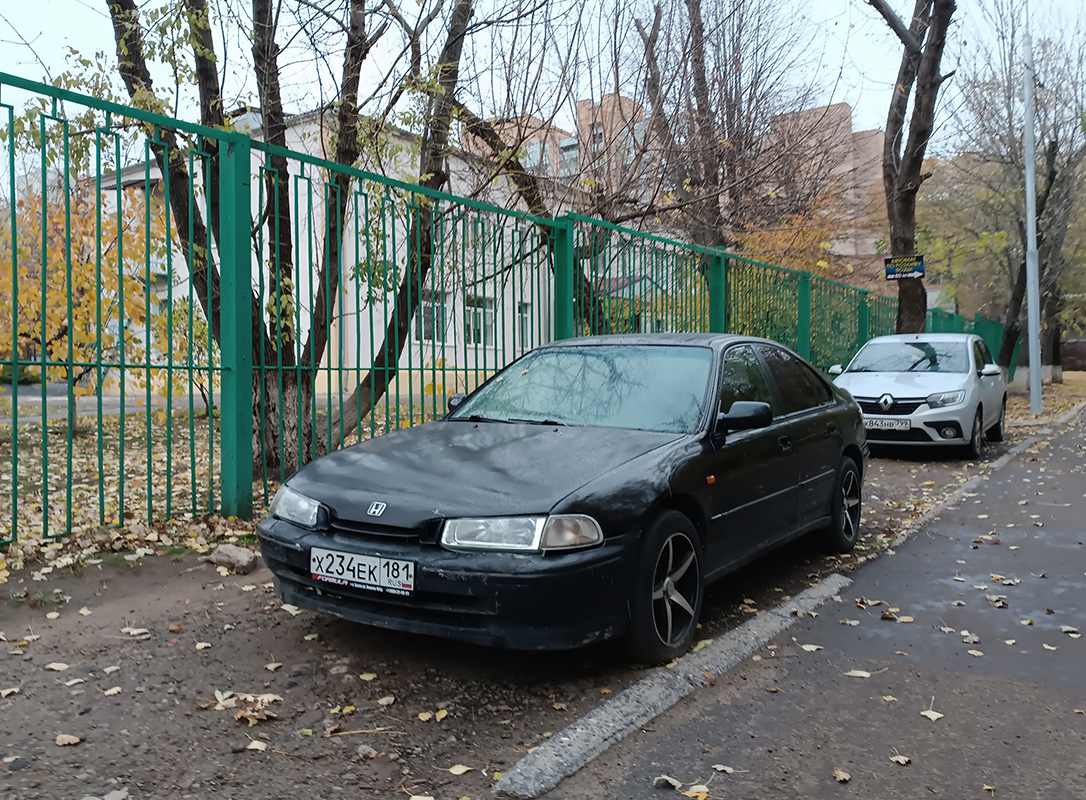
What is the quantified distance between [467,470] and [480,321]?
4.09 meters

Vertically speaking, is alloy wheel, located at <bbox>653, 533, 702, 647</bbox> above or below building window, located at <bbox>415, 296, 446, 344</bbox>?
below

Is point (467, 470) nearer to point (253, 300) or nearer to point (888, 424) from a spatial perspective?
point (253, 300)

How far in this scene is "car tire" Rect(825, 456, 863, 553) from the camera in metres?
6.12

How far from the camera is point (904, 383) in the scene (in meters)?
11.2

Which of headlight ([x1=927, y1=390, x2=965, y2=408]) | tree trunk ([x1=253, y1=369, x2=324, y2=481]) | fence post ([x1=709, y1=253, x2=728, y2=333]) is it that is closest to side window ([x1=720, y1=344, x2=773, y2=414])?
tree trunk ([x1=253, y1=369, x2=324, y2=481])

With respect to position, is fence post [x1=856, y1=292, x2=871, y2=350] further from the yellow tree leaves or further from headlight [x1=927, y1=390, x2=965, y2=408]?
the yellow tree leaves

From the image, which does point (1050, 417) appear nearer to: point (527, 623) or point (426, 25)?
point (426, 25)

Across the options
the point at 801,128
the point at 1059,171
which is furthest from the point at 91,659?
the point at 1059,171

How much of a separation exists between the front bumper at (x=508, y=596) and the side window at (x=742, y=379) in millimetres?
1492

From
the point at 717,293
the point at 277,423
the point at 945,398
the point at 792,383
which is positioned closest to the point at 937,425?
the point at 945,398

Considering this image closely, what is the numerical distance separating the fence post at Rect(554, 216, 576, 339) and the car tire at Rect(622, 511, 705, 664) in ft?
15.0

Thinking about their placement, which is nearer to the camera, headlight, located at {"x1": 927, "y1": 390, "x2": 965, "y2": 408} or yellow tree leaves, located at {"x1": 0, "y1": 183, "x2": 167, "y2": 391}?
yellow tree leaves, located at {"x1": 0, "y1": 183, "x2": 167, "y2": 391}

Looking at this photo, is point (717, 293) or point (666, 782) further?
point (717, 293)

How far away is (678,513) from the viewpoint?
401 cm
